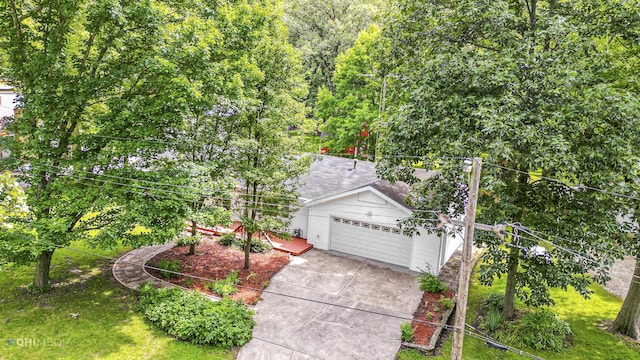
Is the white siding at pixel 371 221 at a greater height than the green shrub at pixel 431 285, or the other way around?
the white siding at pixel 371 221

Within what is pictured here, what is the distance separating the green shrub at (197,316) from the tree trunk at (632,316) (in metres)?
11.8

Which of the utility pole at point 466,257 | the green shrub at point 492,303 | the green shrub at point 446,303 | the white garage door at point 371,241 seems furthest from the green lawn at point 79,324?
the green shrub at point 492,303

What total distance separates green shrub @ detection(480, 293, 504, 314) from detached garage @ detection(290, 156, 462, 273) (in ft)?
8.41

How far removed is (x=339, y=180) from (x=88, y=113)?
11653 millimetres

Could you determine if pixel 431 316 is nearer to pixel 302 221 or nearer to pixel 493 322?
pixel 493 322

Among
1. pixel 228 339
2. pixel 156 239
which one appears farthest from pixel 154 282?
pixel 228 339

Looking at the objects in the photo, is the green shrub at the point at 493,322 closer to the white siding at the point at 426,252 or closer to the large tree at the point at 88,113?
the white siding at the point at 426,252

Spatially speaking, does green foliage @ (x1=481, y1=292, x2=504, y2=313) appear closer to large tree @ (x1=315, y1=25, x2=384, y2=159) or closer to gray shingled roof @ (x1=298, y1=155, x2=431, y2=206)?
gray shingled roof @ (x1=298, y1=155, x2=431, y2=206)

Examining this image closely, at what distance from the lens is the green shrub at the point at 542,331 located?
11.0 meters

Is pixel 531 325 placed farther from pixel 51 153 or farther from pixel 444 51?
pixel 51 153

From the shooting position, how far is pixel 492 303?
1294 centimetres

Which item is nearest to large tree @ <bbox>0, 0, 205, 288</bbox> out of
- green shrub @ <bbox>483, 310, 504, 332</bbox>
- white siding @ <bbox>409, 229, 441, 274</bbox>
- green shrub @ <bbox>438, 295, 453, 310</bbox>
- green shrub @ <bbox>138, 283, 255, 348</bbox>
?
green shrub @ <bbox>138, 283, 255, 348</bbox>

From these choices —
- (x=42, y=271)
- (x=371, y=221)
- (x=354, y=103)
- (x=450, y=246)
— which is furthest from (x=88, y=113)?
(x=354, y=103)

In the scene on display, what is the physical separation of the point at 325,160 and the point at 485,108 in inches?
531
